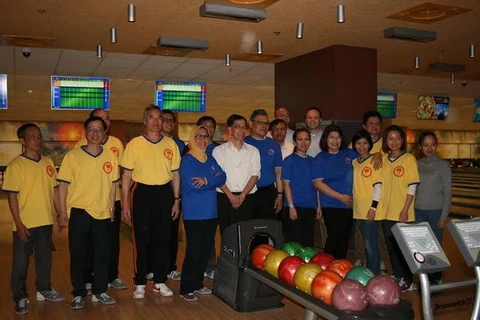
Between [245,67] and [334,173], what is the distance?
3.54 m

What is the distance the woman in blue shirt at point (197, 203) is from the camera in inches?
141

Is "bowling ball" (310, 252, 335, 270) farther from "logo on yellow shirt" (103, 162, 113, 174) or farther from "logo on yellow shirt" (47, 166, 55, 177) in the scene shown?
"logo on yellow shirt" (47, 166, 55, 177)

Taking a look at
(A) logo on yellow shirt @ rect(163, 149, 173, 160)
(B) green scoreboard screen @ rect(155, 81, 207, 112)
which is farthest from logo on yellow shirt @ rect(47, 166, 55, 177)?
(B) green scoreboard screen @ rect(155, 81, 207, 112)

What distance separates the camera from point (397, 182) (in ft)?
12.0

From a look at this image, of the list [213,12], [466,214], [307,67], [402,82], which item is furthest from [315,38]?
[466,214]

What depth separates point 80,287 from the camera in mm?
3525

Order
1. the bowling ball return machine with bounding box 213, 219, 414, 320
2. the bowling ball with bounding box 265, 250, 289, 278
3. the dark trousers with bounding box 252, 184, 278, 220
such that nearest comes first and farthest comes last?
1. the bowling ball with bounding box 265, 250, 289, 278
2. the bowling ball return machine with bounding box 213, 219, 414, 320
3. the dark trousers with bounding box 252, 184, 278, 220

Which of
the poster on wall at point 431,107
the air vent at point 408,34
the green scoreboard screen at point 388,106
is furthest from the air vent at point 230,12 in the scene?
the poster on wall at point 431,107

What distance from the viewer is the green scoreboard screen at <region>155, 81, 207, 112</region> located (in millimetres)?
7559

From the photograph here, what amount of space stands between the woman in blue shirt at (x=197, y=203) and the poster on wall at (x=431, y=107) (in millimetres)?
6769

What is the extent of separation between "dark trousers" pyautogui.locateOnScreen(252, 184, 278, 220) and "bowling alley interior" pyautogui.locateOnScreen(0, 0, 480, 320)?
13.2 inches

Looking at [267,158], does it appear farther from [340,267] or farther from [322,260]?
[340,267]

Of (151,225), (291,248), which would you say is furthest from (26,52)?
(291,248)

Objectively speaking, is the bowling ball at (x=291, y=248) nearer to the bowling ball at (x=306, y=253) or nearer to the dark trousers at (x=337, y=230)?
the bowling ball at (x=306, y=253)
